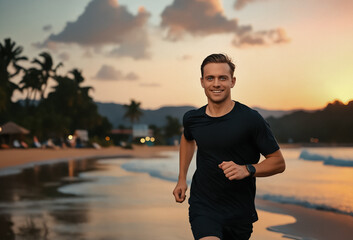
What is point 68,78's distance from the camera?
8588 cm

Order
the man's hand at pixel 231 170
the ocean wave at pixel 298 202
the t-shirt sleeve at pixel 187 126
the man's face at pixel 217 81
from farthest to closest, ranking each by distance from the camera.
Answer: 1. the ocean wave at pixel 298 202
2. the t-shirt sleeve at pixel 187 126
3. the man's face at pixel 217 81
4. the man's hand at pixel 231 170

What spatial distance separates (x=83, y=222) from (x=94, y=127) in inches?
3412

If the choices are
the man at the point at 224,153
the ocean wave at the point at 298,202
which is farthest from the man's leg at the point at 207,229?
the ocean wave at the point at 298,202

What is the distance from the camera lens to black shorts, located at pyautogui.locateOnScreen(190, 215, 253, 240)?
3.41 metres

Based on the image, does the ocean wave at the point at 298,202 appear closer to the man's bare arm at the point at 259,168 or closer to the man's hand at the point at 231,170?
the man's bare arm at the point at 259,168

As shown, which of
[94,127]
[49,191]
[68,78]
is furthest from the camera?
[94,127]

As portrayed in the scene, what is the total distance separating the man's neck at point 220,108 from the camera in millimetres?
3459

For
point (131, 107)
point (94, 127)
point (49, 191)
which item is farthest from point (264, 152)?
point (131, 107)

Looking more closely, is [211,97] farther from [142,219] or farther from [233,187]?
[142,219]

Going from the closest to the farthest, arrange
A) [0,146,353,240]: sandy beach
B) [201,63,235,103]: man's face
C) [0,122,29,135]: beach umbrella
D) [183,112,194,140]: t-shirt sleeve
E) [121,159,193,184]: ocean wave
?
[201,63,235,103]: man's face → [183,112,194,140]: t-shirt sleeve → [0,146,353,240]: sandy beach → [121,159,193,184]: ocean wave → [0,122,29,135]: beach umbrella

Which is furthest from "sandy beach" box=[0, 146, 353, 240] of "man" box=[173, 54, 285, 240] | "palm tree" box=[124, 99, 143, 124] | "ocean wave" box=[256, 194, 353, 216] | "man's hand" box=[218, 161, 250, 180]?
"palm tree" box=[124, 99, 143, 124]

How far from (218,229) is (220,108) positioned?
0.80m

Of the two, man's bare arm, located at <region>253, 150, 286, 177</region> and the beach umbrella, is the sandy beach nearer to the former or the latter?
man's bare arm, located at <region>253, 150, 286, 177</region>

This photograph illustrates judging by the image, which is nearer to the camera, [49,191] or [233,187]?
[233,187]
